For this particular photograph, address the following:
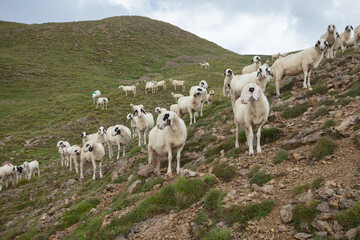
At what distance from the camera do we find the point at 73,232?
825 centimetres

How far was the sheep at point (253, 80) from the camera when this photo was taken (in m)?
11.5

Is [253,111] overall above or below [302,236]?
above

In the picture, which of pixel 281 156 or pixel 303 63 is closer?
pixel 281 156

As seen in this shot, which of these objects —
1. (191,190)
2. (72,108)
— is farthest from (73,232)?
(72,108)

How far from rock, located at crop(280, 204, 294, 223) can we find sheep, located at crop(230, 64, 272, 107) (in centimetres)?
790

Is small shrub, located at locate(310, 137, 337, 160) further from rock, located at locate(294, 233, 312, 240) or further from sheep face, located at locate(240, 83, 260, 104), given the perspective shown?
rock, located at locate(294, 233, 312, 240)

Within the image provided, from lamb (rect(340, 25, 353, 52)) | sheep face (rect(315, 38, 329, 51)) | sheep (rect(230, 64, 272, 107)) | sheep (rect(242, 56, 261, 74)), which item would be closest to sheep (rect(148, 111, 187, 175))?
sheep (rect(230, 64, 272, 107))

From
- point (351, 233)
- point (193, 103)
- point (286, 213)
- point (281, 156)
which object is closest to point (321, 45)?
point (193, 103)

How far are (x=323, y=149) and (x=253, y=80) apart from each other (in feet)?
22.4

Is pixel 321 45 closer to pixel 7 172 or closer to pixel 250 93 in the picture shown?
pixel 250 93

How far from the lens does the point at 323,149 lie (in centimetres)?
629

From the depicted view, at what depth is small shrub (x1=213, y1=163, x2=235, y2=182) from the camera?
7220 millimetres

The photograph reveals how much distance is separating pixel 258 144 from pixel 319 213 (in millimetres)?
4037

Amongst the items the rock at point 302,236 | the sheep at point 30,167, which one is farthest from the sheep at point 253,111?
the sheep at point 30,167
